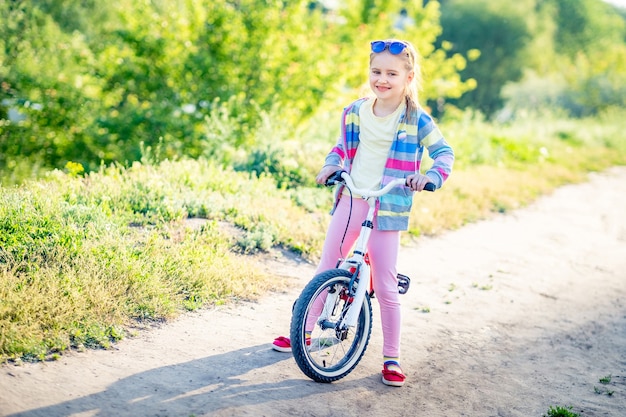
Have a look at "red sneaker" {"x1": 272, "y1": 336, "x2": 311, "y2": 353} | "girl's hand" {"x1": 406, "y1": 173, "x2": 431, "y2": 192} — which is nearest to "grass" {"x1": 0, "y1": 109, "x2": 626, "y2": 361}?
"red sneaker" {"x1": 272, "y1": 336, "x2": 311, "y2": 353}

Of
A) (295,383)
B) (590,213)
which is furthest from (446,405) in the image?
(590,213)

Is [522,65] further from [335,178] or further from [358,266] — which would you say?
[358,266]

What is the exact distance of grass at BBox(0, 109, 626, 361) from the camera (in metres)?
4.05

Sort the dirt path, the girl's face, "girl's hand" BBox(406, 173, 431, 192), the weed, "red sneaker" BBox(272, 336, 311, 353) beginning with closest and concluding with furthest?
the dirt path → "girl's hand" BBox(406, 173, 431, 192) → the weed → the girl's face → "red sneaker" BBox(272, 336, 311, 353)

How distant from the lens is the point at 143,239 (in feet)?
17.4

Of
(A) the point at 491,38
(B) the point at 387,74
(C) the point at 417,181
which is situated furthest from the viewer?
(A) the point at 491,38

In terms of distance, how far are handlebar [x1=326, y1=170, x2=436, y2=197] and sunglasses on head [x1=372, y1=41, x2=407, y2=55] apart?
0.73 m

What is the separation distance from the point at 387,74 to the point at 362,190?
0.69 meters

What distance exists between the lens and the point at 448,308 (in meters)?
5.53

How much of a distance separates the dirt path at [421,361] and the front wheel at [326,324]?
12cm

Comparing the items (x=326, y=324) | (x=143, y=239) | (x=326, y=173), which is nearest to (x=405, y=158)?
(x=326, y=173)

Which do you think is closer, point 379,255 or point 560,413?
point 560,413

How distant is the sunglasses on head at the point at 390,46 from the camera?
3826mm

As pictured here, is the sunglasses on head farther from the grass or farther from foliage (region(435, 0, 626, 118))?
foliage (region(435, 0, 626, 118))
